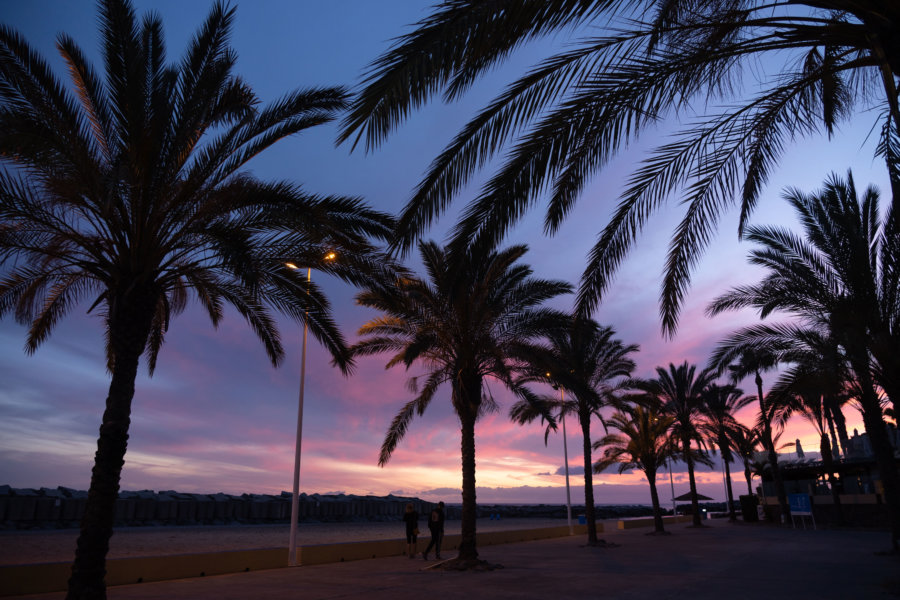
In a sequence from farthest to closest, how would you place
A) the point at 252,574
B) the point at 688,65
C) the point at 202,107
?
the point at 252,574 < the point at 202,107 < the point at 688,65

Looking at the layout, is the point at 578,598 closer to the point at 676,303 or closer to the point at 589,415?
the point at 676,303

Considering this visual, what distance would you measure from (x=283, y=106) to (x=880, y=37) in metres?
8.48

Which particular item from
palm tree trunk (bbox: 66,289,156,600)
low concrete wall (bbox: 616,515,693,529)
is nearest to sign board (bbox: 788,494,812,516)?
low concrete wall (bbox: 616,515,693,529)

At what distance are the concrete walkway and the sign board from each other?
1317 centimetres

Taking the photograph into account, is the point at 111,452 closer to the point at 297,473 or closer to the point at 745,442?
the point at 297,473

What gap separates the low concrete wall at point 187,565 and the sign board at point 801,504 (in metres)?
20.0

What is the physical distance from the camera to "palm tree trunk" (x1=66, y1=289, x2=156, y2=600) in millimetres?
8242

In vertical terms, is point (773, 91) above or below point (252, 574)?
above

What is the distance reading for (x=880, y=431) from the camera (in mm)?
15125

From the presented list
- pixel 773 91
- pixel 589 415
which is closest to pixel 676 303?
pixel 773 91

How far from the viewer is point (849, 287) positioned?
13.8 m

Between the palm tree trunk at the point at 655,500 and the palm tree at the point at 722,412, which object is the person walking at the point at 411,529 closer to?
the palm tree trunk at the point at 655,500

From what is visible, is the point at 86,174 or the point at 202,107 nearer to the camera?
the point at 86,174

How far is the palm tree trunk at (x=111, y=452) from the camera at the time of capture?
8.24m
